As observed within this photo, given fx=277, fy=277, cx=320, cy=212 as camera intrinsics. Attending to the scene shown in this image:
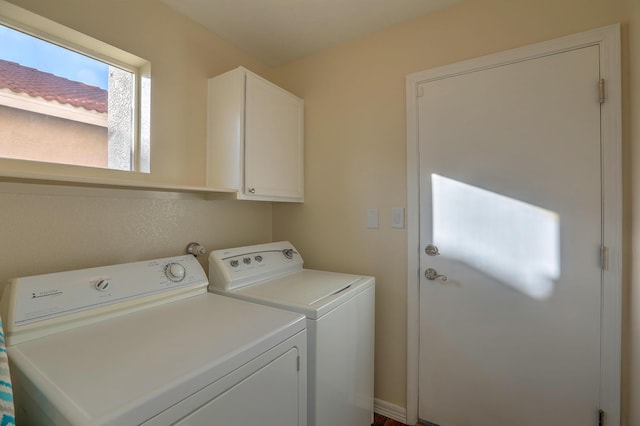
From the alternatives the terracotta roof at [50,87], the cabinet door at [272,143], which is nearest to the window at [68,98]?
the terracotta roof at [50,87]

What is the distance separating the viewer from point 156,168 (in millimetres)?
1515

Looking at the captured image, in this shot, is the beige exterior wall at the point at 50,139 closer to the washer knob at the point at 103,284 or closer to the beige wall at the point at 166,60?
the beige wall at the point at 166,60

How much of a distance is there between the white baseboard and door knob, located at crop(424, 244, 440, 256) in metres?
0.98

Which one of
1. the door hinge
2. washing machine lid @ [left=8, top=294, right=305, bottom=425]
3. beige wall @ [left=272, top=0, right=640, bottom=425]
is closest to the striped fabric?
washing machine lid @ [left=8, top=294, right=305, bottom=425]

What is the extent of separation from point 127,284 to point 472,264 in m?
1.69

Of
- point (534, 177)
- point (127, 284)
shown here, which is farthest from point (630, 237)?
point (127, 284)

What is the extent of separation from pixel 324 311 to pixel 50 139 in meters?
1.44

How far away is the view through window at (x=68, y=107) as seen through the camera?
1.14m

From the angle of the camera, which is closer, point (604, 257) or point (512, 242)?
point (604, 257)

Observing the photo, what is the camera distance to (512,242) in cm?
144

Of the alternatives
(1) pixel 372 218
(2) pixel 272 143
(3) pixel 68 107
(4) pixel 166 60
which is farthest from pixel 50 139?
(1) pixel 372 218

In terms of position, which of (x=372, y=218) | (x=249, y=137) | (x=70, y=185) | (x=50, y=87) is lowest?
(x=372, y=218)

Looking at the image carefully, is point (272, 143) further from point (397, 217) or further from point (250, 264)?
point (397, 217)

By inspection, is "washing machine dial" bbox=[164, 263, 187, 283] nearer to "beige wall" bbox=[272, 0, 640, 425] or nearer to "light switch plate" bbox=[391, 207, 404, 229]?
"beige wall" bbox=[272, 0, 640, 425]
